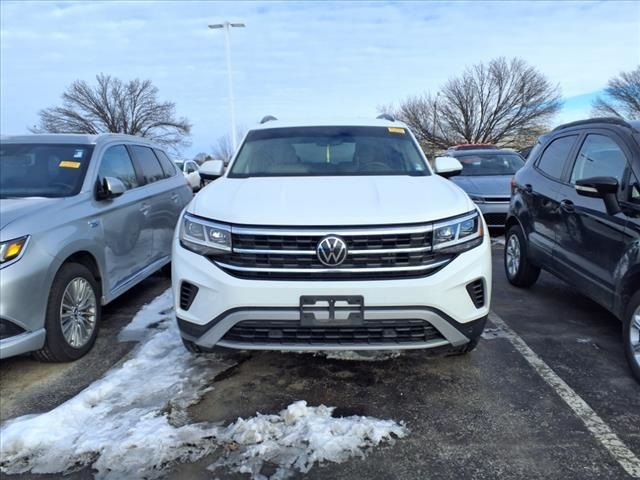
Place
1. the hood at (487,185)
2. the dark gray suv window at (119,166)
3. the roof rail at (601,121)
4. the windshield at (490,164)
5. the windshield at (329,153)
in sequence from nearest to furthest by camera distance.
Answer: the roof rail at (601,121), the windshield at (329,153), the dark gray suv window at (119,166), the hood at (487,185), the windshield at (490,164)

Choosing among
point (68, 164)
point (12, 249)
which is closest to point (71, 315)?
point (12, 249)

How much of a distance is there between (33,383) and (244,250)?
187 cm

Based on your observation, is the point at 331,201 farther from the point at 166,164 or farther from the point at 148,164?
the point at 166,164

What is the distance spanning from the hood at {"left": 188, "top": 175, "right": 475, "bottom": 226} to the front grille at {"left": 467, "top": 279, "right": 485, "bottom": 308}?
44 cm

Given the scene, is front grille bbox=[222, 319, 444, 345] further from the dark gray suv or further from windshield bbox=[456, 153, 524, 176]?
windshield bbox=[456, 153, 524, 176]

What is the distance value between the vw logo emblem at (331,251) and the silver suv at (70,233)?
1.92 metres

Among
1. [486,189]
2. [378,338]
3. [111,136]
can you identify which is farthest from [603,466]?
[486,189]

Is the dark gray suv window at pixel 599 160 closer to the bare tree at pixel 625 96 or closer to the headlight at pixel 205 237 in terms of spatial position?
the headlight at pixel 205 237

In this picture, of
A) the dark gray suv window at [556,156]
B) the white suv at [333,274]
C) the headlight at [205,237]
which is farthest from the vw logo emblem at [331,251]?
the dark gray suv window at [556,156]

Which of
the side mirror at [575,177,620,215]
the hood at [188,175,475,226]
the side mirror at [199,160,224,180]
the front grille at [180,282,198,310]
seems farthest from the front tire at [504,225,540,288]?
the front grille at [180,282,198,310]

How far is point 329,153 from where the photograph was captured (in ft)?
13.6

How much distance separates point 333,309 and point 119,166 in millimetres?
3120

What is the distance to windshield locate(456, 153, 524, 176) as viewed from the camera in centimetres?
985

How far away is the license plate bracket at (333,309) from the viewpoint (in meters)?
2.75
